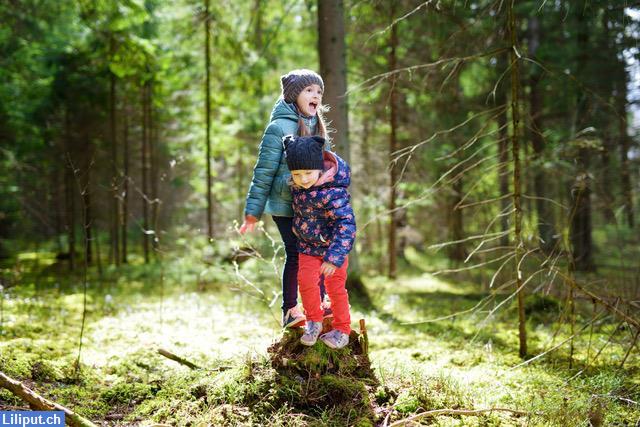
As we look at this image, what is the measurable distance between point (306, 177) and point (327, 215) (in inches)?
14.2

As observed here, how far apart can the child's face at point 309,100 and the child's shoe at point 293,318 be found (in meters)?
1.69

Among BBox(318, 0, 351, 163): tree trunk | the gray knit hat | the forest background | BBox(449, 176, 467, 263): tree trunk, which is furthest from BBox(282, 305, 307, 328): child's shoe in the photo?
BBox(449, 176, 467, 263): tree trunk

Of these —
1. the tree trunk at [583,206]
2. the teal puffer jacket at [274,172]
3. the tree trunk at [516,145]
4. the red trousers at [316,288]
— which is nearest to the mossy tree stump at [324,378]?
the red trousers at [316,288]

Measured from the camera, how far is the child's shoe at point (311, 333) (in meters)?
3.90

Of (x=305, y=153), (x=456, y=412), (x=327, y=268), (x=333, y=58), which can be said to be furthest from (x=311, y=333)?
(x=333, y=58)

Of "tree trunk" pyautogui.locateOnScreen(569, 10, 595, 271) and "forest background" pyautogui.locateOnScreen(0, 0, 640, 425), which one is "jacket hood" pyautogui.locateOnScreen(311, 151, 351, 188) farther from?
"tree trunk" pyautogui.locateOnScreen(569, 10, 595, 271)

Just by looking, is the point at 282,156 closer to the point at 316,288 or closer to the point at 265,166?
the point at 265,166

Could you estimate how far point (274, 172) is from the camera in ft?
13.4

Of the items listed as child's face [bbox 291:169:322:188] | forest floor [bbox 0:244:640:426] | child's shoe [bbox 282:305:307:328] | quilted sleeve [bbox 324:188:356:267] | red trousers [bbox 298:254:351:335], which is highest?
child's face [bbox 291:169:322:188]

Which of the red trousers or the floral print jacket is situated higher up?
the floral print jacket

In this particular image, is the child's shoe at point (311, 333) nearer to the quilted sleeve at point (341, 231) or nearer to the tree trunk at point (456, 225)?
the quilted sleeve at point (341, 231)

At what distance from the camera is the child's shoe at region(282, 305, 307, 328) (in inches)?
162

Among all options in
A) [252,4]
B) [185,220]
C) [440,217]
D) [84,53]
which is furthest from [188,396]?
[185,220]

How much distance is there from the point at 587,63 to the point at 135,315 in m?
12.3
